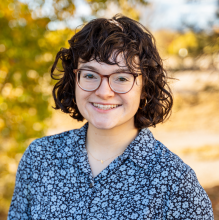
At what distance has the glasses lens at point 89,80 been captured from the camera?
1615mm

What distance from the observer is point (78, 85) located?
169cm

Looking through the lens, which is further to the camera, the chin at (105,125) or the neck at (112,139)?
the neck at (112,139)

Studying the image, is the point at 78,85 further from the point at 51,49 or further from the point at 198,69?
the point at 198,69

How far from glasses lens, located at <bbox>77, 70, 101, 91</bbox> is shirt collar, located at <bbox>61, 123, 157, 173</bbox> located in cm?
42

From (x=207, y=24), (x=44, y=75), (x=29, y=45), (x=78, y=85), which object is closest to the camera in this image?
(x=78, y=85)

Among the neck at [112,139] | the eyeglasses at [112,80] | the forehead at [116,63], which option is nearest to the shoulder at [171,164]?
the neck at [112,139]

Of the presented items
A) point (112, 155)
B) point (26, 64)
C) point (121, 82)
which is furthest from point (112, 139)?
point (26, 64)

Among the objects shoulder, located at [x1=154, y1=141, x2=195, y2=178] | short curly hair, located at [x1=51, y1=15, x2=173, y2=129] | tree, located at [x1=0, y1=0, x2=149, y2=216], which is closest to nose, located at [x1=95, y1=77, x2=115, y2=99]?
short curly hair, located at [x1=51, y1=15, x2=173, y2=129]

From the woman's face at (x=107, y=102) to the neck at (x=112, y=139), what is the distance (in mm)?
117

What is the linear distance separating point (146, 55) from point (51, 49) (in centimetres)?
176

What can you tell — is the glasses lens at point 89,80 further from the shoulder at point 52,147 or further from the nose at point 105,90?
the shoulder at point 52,147

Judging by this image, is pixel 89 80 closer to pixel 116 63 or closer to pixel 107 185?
pixel 116 63

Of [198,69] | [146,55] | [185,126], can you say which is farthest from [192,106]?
[146,55]

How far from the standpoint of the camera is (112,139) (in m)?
1.79
